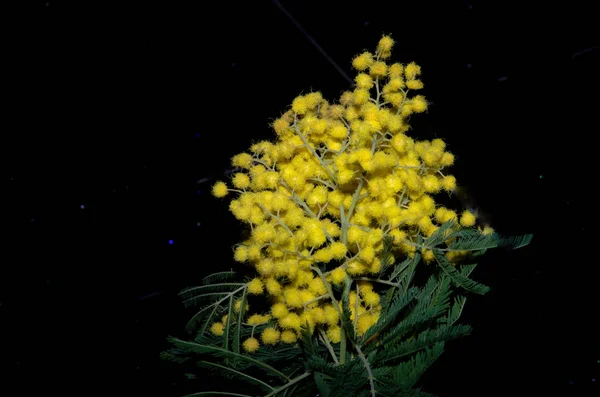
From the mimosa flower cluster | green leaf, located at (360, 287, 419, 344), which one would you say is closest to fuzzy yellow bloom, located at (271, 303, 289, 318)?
the mimosa flower cluster

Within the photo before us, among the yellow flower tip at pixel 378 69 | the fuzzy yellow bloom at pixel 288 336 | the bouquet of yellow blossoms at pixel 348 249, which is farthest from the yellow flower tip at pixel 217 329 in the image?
the yellow flower tip at pixel 378 69

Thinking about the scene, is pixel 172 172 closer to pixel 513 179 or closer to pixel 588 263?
pixel 513 179

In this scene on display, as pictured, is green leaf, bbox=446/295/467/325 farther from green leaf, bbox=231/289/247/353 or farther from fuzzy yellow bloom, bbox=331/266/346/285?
green leaf, bbox=231/289/247/353

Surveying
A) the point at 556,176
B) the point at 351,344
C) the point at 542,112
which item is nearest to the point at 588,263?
the point at 556,176

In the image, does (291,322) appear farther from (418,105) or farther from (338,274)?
(418,105)

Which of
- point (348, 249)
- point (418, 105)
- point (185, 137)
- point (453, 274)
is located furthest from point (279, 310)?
point (185, 137)

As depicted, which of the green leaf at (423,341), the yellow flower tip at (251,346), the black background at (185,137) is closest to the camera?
the green leaf at (423,341)

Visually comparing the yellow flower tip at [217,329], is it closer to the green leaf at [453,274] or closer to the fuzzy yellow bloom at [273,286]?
the fuzzy yellow bloom at [273,286]
